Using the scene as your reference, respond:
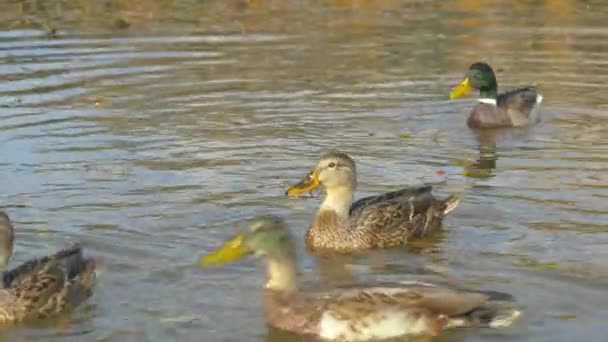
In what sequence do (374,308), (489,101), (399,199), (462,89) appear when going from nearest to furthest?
(374,308) < (399,199) < (489,101) < (462,89)

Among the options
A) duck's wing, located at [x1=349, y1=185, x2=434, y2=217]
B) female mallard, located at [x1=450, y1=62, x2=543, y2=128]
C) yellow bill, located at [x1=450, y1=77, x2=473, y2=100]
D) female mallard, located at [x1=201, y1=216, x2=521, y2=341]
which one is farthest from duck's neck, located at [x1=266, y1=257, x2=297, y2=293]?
yellow bill, located at [x1=450, y1=77, x2=473, y2=100]

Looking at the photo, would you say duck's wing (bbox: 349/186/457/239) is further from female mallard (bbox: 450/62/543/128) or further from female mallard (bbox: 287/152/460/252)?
female mallard (bbox: 450/62/543/128)

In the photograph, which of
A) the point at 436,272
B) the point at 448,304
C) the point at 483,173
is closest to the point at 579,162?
the point at 483,173

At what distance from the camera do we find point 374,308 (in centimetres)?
916

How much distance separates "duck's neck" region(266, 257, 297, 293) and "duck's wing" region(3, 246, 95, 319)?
4.92ft

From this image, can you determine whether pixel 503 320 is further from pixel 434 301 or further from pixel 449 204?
pixel 449 204

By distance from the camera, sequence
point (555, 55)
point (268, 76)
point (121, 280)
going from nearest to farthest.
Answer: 1. point (121, 280)
2. point (268, 76)
3. point (555, 55)

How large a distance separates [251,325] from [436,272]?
182 centimetres

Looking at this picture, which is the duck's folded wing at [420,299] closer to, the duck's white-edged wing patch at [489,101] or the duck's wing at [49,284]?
the duck's wing at [49,284]

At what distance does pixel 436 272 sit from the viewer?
10.8m

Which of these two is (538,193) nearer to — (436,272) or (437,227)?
(437,227)

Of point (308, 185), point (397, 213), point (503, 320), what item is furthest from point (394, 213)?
point (503, 320)

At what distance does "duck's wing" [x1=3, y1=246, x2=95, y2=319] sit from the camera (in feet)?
32.4

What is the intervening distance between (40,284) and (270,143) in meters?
5.55
